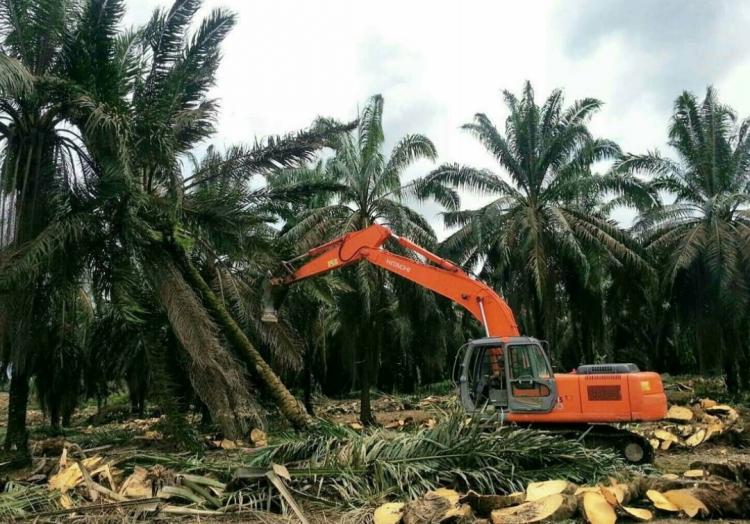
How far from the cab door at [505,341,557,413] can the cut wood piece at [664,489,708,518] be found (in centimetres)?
358

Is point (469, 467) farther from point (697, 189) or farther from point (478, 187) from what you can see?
point (697, 189)

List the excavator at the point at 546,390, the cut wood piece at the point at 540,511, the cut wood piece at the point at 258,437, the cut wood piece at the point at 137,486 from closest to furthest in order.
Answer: the cut wood piece at the point at 540,511
the cut wood piece at the point at 137,486
the excavator at the point at 546,390
the cut wood piece at the point at 258,437

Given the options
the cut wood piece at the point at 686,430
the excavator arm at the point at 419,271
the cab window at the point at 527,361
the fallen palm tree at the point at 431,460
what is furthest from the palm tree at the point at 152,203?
the cut wood piece at the point at 686,430

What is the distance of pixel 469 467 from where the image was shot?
8.29m

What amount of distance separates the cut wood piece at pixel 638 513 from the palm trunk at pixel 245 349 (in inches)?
275

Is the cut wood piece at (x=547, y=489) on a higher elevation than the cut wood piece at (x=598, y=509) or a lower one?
higher

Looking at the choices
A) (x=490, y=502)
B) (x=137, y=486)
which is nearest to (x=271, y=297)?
(x=137, y=486)

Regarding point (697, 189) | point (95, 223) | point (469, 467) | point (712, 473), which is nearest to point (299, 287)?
point (95, 223)

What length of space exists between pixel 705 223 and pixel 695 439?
10451 millimetres

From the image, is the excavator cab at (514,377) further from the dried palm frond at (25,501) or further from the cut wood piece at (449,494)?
the dried palm frond at (25,501)

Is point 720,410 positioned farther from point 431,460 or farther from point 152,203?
point 152,203

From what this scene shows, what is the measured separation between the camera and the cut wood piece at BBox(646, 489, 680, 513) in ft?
23.2

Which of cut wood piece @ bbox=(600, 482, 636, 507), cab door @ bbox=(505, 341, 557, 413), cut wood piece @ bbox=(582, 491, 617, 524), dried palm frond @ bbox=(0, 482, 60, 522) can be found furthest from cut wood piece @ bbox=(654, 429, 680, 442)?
dried palm frond @ bbox=(0, 482, 60, 522)

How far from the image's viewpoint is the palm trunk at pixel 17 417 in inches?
488
